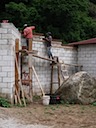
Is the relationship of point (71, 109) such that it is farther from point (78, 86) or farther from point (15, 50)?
point (15, 50)

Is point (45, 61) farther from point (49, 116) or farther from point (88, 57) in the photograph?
point (49, 116)

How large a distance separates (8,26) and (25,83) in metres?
2.29

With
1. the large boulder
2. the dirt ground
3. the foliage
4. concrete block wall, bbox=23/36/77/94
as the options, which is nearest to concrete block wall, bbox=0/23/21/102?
the foliage

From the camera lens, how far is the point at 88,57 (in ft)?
49.8

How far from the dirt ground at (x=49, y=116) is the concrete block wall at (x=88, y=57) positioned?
390 cm

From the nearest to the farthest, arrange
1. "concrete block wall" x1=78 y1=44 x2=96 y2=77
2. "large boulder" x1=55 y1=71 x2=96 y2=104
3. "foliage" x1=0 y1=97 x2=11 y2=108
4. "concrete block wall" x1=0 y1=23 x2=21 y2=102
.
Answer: "foliage" x1=0 y1=97 x2=11 y2=108 → "concrete block wall" x1=0 y1=23 x2=21 y2=102 → "large boulder" x1=55 y1=71 x2=96 y2=104 → "concrete block wall" x1=78 y1=44 x2=96 y2=77

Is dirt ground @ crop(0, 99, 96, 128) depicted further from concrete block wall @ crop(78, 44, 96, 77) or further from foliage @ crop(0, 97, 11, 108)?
concrete block wall @ crop(78, 44, 96, 77)

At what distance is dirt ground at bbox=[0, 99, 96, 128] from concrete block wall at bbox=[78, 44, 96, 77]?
3.90 meters

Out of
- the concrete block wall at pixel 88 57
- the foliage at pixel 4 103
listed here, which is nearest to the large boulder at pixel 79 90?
the concrete block wall at pixel 88 57

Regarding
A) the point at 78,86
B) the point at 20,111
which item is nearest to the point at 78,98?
the point at 78,86

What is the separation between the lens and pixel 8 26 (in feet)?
36.0

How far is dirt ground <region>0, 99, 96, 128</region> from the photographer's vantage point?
8094mm

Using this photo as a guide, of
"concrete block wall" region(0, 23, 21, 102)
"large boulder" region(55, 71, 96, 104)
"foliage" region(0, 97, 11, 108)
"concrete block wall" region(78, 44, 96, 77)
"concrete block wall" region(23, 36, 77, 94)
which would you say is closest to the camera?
"foliage" region(0, 97, 11, 108)

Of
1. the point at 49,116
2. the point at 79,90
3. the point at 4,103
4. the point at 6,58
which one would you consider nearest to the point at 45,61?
the point at 79,90
